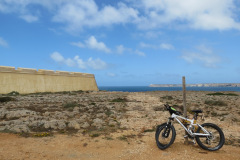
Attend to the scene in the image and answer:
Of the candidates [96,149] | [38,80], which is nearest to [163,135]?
[96,149]

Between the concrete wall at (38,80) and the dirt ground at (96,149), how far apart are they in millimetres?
28525

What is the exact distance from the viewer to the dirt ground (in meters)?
6.15

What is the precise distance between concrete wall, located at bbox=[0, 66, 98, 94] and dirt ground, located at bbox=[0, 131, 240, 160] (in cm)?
2853

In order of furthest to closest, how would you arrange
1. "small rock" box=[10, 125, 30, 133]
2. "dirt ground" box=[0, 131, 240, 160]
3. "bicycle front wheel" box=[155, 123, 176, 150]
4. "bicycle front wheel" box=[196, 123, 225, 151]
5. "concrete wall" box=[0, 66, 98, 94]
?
"concrete wall" box=[0, 66, 98, 94], "small rock" box=[10, 125, 30, 133], "bicycle front wheel" box=[155, 123, 176, 150], "bicycle front wheel" box=[196, 123, 225, 151], "dirt ground" box=[0, 131, 240, 160]

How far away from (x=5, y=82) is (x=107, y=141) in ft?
102

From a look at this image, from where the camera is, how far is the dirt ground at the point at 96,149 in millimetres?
6148

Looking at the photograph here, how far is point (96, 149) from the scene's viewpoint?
6840mm

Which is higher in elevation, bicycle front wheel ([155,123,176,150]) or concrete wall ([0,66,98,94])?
concrete wall ([0,66,98,94])

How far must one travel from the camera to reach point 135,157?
6172 mm

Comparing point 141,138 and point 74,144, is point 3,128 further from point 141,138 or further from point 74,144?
point 141,138

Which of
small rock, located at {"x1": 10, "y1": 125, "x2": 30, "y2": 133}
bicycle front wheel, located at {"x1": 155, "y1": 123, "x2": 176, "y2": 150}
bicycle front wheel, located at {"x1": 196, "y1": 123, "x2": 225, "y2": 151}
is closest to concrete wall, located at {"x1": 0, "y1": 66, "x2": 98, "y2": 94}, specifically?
small rock, located at {"x1": 10, "y1": 125, "x2": 30, "y2": 133}

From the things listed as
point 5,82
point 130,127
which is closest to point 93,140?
point 130,127

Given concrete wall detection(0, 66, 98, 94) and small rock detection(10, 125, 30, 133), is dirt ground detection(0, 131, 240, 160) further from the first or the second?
concrete wall detection(0, 66, 98, 94)

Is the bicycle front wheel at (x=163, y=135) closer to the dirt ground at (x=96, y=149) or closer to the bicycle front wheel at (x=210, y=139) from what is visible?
the dirt ground at (x=96, y=149)
